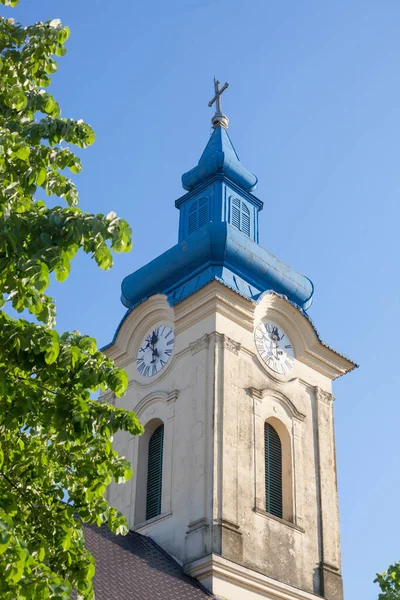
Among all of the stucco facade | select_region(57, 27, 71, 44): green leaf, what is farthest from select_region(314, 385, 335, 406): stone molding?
select_region(57, 27, 71, 44): green leaf

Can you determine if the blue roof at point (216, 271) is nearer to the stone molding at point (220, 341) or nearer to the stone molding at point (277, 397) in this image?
the stone molding at point (220, 341)

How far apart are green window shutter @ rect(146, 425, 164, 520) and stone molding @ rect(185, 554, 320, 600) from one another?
2184mm

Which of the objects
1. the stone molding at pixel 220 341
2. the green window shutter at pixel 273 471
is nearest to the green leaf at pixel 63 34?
the stone molding at pixel 220 341

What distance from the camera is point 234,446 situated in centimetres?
1780

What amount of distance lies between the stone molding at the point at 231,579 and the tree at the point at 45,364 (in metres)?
8.28

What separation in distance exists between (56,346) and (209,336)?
11.6m

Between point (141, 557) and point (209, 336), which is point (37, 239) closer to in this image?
point (141, 557)

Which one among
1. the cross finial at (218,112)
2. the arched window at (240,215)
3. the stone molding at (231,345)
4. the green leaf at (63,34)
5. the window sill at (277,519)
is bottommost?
the green leaf at (63,34)

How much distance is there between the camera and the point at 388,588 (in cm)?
1791

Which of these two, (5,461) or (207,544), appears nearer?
(5,461)

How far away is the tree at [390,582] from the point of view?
17.7 metres

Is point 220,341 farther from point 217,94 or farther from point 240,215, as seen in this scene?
point 217,94

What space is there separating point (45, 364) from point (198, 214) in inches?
588

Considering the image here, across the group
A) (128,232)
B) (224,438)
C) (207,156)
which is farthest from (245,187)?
(128,232)
